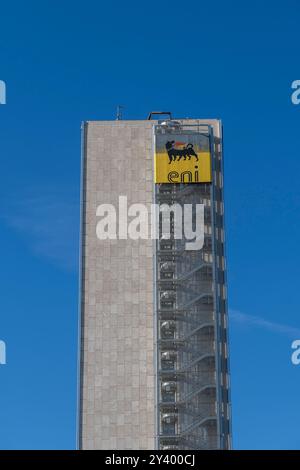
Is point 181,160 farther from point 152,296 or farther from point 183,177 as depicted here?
point 152,296

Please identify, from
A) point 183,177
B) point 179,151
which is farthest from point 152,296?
point 179,151

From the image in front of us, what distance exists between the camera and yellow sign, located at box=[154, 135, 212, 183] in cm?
15900

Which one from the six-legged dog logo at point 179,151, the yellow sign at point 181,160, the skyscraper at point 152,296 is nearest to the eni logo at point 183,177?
the yellow sign at point 181,160

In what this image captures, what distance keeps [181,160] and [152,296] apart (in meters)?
21.0

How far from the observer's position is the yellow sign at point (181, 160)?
159000 mm

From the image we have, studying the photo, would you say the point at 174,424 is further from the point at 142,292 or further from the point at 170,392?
the point at 142,292

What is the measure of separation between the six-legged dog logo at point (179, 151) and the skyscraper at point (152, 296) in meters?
0.15

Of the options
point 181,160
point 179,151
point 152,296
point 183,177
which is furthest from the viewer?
point 179,151

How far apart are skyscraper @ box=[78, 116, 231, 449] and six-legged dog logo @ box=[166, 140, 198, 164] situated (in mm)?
147

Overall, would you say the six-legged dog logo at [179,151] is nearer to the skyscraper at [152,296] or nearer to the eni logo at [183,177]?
the skyscraper at [152,296]

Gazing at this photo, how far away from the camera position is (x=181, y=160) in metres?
160
